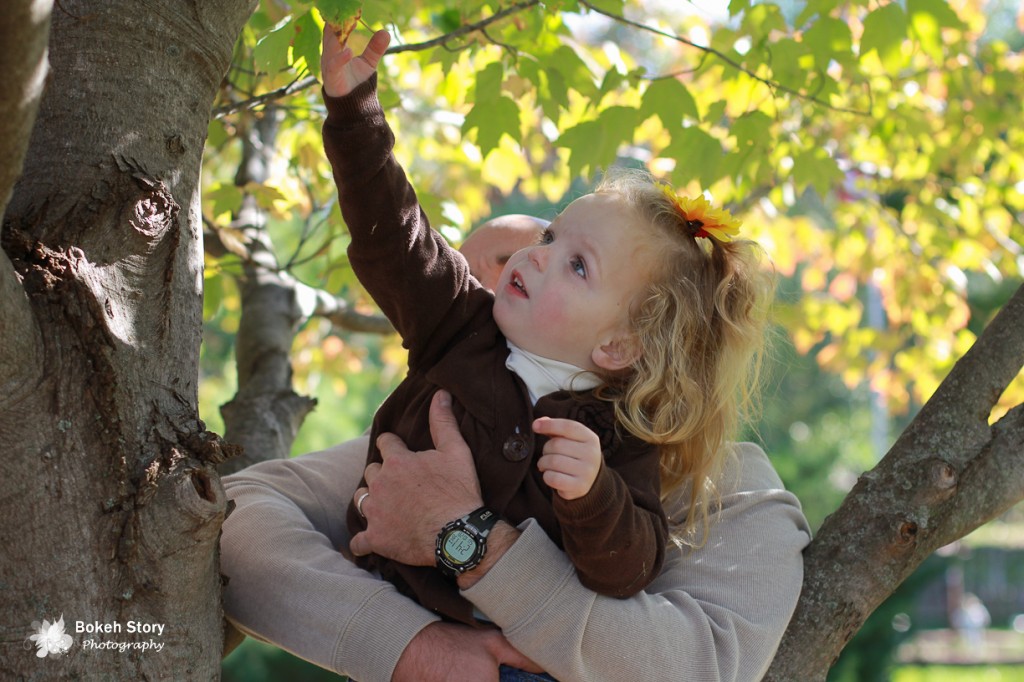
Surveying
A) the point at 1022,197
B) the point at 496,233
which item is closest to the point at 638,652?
the point at 496,233

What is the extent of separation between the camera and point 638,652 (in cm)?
166

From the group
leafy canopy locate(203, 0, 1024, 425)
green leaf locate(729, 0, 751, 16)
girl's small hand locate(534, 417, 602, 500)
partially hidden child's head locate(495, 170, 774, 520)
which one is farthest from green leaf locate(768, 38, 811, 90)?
girl's small hand locate(534, 417, 602, 500)

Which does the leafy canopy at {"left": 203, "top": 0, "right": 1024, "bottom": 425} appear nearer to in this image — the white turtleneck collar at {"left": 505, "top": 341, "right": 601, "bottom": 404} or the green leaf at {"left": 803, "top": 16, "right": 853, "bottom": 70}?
the green leaf at {"left": 803, "top": 16, "right": 853, "bottom": 70}

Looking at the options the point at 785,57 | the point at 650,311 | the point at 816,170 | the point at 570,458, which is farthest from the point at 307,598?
the point at 816,170

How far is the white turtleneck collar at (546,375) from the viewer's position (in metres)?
1.96

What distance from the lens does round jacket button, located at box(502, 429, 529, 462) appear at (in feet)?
6.02

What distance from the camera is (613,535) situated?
5.42ft

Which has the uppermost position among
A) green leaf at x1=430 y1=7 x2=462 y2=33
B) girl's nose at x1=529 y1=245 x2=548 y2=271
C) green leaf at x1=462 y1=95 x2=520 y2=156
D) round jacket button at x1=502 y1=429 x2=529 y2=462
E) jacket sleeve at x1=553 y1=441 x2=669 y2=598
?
green leaf at x1=430 y1=7 x2=462 y2=33

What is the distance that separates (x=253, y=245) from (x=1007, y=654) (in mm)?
14593

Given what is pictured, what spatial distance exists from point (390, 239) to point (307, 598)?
66cm

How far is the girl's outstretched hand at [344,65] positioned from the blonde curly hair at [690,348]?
Result: 0.61 meters

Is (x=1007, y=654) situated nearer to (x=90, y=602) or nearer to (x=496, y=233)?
(x=496, y=233)

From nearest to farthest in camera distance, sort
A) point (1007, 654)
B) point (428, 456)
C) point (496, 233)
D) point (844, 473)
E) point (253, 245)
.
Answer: point (428, 456)
point (496, 233)
point (253, 245)
point (1007, 654)
point (844, 473)

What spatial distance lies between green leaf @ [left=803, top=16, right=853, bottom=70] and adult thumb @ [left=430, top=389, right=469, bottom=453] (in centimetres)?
164
